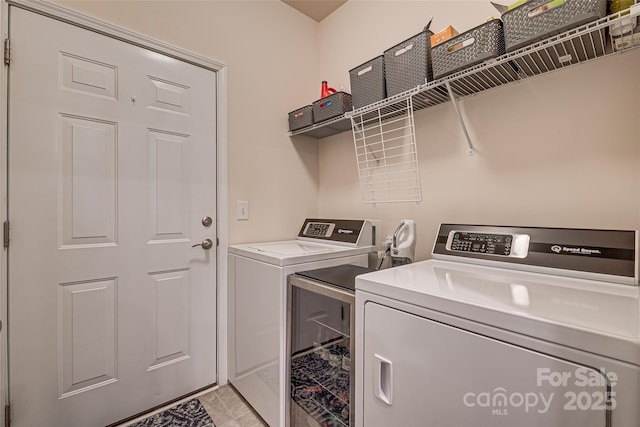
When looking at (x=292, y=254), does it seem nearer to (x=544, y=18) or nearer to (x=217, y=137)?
(x=217, y=137)

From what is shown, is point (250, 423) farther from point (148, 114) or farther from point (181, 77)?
point (181, 77)

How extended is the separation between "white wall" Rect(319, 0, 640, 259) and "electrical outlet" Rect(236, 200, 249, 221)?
87cm

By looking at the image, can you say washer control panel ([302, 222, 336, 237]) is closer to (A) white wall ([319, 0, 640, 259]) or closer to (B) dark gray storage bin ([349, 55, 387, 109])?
(A) white wall ([319, 0, 640, 259])

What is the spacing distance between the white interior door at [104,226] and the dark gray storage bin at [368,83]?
931mm

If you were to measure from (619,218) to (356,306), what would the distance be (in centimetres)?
110

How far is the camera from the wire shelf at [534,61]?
101 cm

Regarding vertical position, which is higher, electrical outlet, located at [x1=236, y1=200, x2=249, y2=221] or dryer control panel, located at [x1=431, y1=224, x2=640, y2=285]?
electrical outlet, located at [x1=236, y1=200, x2=249, y2=221]

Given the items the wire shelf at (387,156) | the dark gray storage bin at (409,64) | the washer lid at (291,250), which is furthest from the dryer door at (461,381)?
the dark gray storage bin at (409,64)

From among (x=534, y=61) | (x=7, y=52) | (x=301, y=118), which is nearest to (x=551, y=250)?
(x=534, y=61)

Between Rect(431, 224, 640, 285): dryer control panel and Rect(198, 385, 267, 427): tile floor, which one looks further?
Rect(198, 385, 267, 427): tile floor

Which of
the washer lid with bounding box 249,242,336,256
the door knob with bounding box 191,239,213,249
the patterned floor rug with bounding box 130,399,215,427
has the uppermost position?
the door knob with bounding box 191,239,213,249

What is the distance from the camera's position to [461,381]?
789 millimetres

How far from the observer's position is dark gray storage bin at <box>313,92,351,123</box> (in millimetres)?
1884

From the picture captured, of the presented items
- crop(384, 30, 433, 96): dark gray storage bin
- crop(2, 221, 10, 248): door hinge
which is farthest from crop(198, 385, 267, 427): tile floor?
crop(384, 30, 433, 96): dark gray storage bin
